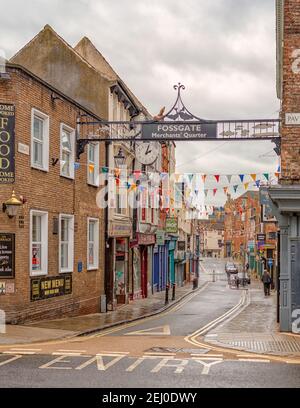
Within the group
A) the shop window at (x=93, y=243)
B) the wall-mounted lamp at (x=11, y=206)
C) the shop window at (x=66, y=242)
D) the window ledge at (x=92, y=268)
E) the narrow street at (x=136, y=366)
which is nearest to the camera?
the narrow street at (x=136, y=366)

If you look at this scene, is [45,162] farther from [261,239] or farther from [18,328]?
[261,239]

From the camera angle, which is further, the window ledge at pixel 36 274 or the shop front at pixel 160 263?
the shop front at pixel 160 263

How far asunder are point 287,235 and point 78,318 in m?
8.67

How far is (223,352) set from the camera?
1415 centimetres

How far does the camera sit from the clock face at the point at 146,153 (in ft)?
89.4

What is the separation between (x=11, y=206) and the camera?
1822 centimetres

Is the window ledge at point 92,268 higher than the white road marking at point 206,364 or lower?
higher

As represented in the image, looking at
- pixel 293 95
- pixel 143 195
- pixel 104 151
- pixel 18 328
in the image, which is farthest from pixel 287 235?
pixel 143 195

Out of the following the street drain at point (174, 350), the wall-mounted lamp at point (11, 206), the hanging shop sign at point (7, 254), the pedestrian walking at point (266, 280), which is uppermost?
the wall-mounted lamp at point (11, 206)

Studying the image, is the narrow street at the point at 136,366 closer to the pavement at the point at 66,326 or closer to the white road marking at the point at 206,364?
the white road marking at the point at 206,364

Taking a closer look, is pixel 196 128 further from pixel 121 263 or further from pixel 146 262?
pixel 146 262

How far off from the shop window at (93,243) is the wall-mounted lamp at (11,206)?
8053mm

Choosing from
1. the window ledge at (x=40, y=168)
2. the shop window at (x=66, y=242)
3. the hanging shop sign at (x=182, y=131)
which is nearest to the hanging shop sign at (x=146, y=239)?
the shop window at (x=66, y=242)

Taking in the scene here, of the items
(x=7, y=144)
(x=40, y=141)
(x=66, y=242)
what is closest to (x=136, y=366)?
(x=7, y=144)
